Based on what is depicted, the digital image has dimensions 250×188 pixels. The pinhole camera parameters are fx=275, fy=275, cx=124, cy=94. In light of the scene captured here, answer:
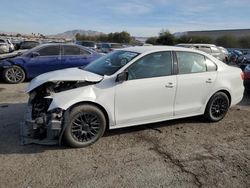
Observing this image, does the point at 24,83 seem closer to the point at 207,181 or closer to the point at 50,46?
the point at 50,46

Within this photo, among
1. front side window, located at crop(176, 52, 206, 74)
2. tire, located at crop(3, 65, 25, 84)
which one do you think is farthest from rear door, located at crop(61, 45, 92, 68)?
front side window, located at crop(176, 52, 206, 74)

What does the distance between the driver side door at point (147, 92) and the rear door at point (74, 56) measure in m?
5.88

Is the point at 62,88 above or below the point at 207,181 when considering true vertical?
above

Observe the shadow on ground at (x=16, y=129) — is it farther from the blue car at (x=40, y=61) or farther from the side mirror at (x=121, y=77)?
the blue car at (x=40, y=61)

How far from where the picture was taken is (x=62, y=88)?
14.9 ft

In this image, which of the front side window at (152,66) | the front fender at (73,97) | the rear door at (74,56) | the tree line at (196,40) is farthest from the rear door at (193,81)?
the tree line at (196,40)

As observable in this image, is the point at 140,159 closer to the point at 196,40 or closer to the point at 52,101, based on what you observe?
the point at 52,101

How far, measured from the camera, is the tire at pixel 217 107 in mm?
5682

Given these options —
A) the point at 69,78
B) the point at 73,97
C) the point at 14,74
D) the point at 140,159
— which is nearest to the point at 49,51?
the point at 14,74

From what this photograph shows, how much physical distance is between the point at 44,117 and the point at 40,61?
6.29 metres

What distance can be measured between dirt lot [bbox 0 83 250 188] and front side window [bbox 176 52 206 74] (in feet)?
3.75

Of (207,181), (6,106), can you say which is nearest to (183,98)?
(207,181)

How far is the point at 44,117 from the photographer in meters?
4.29

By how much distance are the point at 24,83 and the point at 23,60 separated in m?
0.84
